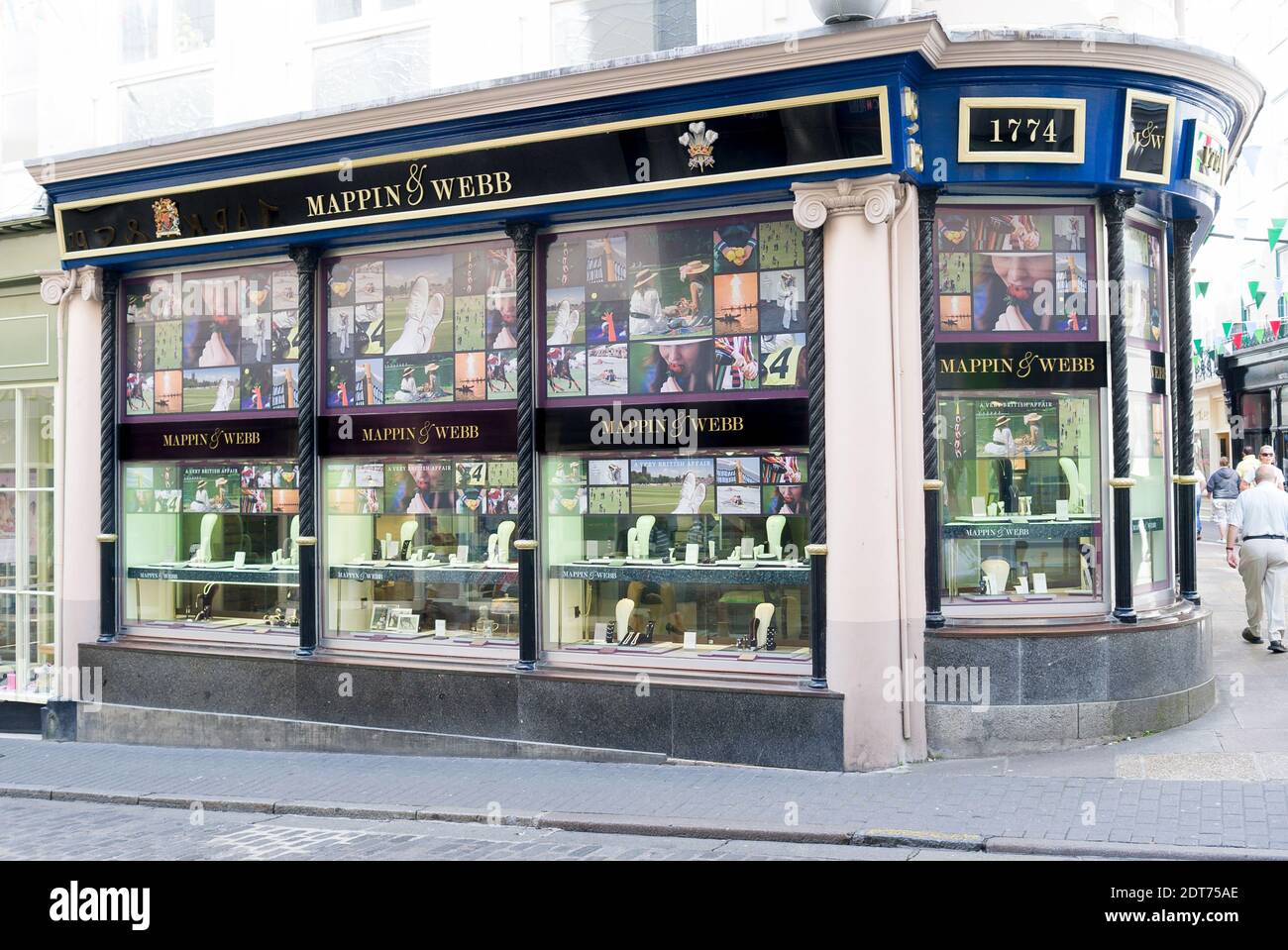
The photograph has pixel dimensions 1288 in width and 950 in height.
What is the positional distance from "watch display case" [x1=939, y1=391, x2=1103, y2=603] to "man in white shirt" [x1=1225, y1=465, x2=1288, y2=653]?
3094 millimetres

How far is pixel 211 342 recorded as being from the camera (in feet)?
41.5

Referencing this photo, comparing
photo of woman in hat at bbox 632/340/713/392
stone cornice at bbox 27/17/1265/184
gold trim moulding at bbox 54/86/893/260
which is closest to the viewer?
stone cornice at bbox 27/17/1265/184

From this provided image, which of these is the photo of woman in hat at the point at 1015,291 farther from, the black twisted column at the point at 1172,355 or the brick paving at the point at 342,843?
the brick paving at the point at 342,843

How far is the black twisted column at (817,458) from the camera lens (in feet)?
31.5

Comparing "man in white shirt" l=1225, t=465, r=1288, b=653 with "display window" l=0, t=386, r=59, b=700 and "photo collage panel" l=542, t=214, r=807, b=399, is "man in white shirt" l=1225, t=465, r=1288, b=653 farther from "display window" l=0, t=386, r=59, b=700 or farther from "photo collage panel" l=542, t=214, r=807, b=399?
"display window" l=0, t=386, r=59, b=700

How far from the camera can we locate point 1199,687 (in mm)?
10344

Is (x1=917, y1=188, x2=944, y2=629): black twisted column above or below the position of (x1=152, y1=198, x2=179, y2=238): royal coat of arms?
below

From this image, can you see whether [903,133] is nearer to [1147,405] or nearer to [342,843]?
[1147,405]

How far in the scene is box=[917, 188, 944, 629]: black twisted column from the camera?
9.74 metres

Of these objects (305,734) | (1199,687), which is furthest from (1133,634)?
(305,734)

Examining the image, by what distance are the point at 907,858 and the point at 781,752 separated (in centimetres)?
232

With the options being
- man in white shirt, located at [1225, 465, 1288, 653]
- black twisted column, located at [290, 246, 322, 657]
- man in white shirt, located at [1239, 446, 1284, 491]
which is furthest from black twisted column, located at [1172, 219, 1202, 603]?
black twisted column, located at [290, 246, 322, 657]

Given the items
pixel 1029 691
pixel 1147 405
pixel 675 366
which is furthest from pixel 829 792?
pixel 1147 405

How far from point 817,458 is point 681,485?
1415 millimetres
